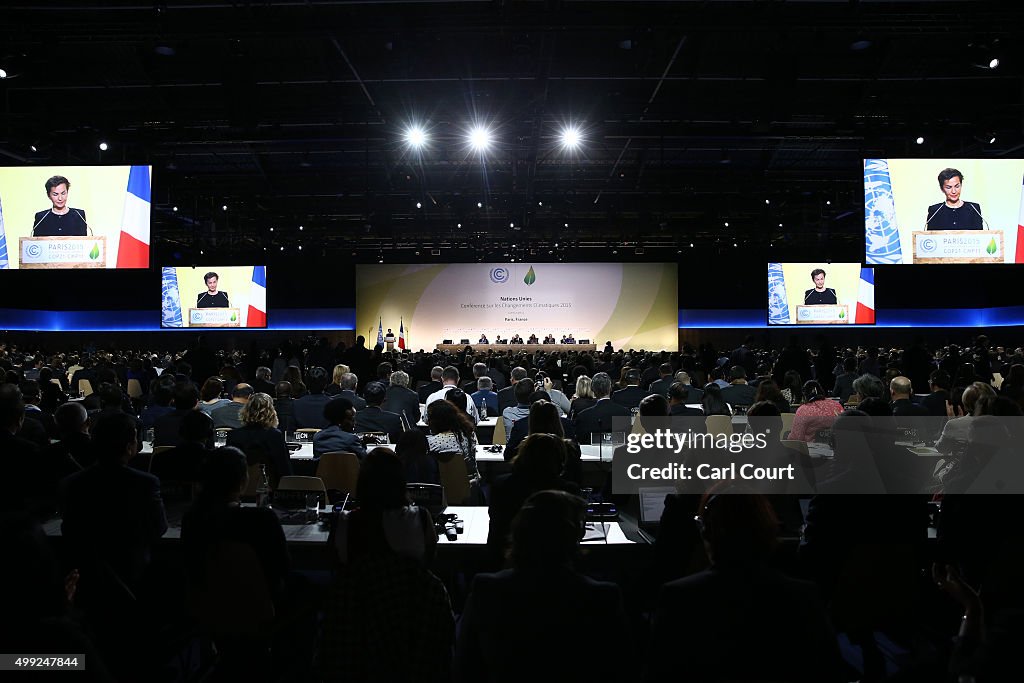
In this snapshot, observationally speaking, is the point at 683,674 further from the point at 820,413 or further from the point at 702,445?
the point at 820,413

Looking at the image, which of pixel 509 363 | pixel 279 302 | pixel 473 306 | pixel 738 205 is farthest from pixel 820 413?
pixel 279 302

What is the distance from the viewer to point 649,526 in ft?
12.3

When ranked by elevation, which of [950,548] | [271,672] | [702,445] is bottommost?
[271,672]

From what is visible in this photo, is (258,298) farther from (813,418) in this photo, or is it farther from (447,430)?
(813,418)

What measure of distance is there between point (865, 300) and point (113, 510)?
67.8ft

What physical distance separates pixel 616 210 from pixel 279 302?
14.7 meters

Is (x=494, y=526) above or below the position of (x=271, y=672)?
above

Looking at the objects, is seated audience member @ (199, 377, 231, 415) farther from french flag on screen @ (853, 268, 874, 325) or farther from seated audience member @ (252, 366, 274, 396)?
french flag on screen @ (853, 268, 874, 325)

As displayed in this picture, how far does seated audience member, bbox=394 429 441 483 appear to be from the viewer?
4637 millimetres

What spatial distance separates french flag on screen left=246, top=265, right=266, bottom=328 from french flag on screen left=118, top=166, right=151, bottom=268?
1314cm

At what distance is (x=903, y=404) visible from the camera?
6551 millimetres

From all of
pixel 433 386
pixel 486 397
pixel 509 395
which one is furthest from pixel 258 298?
pixel 486 397

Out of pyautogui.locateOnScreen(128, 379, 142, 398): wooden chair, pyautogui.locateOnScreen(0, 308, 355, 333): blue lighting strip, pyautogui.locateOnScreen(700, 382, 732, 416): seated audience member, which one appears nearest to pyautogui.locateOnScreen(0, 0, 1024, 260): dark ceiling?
pyautogui.locateOnScreen(700, 382, 732, 416): seated audience member

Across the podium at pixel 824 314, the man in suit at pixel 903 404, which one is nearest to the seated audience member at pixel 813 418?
the man in suit at pixel 903 404
